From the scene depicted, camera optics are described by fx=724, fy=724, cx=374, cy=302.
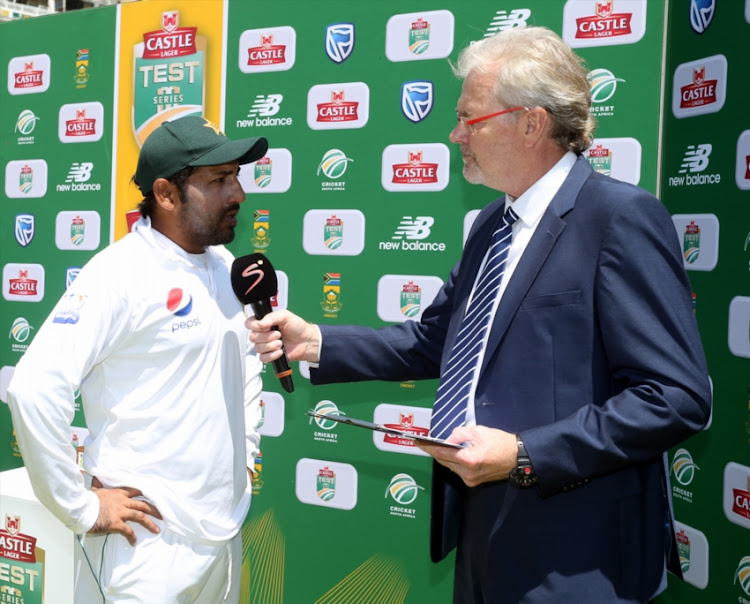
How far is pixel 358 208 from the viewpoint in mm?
2951

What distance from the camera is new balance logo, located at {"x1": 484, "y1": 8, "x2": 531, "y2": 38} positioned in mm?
2617

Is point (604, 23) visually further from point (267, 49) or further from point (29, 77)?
point (29, 77)

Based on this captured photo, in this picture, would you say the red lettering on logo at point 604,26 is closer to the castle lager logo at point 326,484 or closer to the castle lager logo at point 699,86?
the castle lager logo at point 699,86

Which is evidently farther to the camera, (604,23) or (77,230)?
(77,230)

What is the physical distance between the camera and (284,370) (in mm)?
1639

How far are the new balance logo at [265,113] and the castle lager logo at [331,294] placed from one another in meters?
0.68

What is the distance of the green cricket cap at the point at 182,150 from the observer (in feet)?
5.75

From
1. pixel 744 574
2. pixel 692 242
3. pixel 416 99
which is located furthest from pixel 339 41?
pixel 744 574

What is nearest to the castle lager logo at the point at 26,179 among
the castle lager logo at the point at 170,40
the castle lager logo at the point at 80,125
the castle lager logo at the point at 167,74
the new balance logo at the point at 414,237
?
the castle lager logo at the point at 80,125

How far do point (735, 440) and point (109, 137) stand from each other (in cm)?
292

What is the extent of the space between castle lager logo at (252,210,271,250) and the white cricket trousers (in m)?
1.63

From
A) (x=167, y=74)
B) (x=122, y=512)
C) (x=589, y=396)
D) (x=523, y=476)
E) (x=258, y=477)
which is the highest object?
(x=167, y=74)

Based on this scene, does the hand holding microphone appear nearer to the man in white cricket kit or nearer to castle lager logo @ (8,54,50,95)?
the man in white cricket kit

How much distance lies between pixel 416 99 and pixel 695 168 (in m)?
1.05
